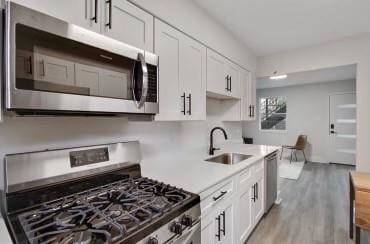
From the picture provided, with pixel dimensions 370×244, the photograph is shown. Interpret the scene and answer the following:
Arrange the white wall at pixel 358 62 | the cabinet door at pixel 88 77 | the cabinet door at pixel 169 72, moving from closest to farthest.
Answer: the cabinet door at pixel 88 77 → the cabinet door at pixel 169 72 → the white wall at pixel 358 62

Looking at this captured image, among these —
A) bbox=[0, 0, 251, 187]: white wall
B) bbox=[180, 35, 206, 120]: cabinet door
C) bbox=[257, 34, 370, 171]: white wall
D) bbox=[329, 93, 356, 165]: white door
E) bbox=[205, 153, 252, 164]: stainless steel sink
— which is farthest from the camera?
bbox=[329, 93, 356, 165]: white door

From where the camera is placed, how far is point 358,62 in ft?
9.43

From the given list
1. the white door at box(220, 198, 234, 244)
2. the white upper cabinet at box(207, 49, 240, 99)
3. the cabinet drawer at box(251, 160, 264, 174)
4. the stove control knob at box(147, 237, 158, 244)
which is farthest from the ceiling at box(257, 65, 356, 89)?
the stove control knob at box(147, 237, 158, 244)

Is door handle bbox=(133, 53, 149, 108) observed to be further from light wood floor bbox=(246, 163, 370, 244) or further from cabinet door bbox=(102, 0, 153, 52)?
light wood floor bbox=(246, 163, 370, 244)

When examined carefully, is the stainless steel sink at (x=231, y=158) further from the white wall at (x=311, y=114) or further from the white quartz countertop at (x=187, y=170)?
the white wall at (x=311, y=114)

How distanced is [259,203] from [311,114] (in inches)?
196

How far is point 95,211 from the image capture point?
97 cm

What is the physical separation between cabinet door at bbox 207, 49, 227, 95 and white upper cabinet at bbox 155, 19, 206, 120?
14 centimetres

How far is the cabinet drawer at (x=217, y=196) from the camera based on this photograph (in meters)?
1.33

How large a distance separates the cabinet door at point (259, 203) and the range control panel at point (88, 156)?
1721mm

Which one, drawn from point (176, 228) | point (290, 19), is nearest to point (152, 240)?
point (176, 228)

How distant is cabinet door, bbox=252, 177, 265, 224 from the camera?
89.2 inches

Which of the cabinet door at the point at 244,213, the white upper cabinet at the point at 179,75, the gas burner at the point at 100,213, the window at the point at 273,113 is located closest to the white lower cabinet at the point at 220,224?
the cabinet door at the point at 244,213

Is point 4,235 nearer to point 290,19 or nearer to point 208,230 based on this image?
point 208,230
